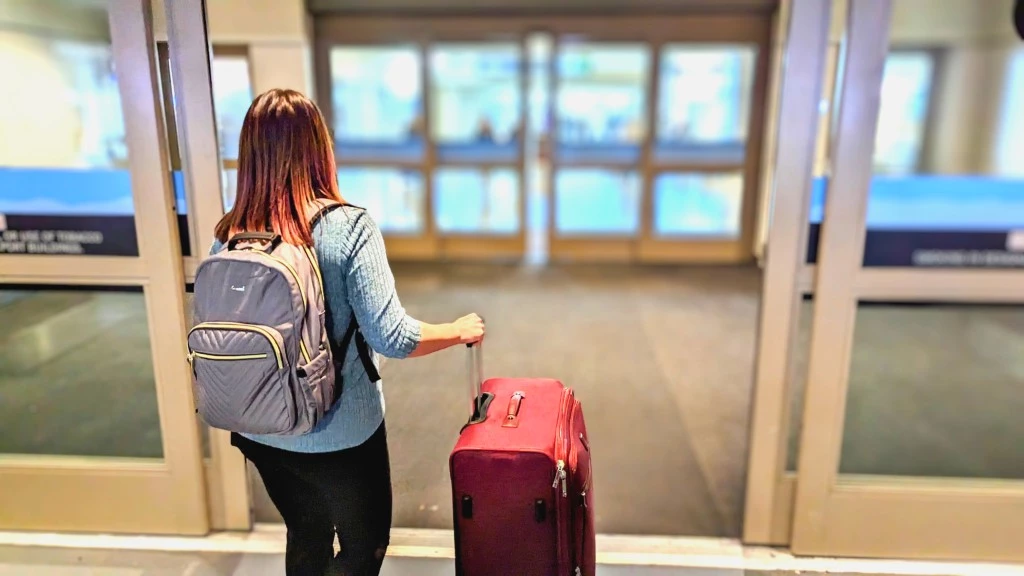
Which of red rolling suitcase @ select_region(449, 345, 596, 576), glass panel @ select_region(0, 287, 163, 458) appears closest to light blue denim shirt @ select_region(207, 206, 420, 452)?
red rolling suitcase @ select_region(449, 345, 596, 576)

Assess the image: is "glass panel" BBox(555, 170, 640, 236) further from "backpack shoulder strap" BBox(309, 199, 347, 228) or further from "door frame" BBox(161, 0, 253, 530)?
"backpack shoulder strap" BBox(309, 199, 347, 228)

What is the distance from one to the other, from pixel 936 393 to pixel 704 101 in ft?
12.4

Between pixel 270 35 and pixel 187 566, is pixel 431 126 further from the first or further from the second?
pixel 187 566

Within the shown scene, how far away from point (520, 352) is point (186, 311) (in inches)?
88.5

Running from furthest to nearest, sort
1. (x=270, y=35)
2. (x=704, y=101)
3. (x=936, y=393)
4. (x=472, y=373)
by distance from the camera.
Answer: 1. (x=704, y=101)
2. (x=270, y=35)
3. (x=936, y=393)
4. (x=472, y=373)

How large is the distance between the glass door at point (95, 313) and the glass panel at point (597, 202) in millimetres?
4326

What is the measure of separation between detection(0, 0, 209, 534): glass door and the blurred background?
0.01 m

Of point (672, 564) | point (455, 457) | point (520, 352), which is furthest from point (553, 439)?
point (520, 352)

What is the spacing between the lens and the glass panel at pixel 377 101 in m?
6.38

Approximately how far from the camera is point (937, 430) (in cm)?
292

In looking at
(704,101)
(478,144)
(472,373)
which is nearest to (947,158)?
(704,101)

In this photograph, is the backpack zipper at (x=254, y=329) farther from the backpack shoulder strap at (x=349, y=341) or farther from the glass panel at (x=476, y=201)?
the glass panel at (x=476, y=201)

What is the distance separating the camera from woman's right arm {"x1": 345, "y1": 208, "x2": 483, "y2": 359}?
4.51 feet

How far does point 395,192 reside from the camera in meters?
6.70
